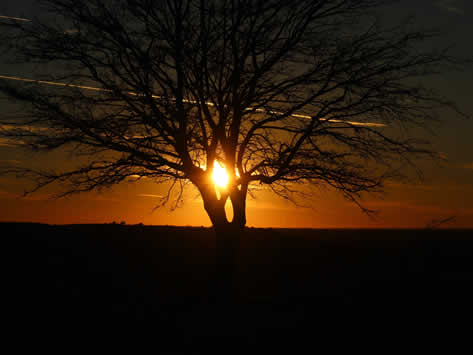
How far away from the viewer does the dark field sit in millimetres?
8453

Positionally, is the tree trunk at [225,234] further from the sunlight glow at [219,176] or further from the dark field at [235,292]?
the dark field at [235,292]

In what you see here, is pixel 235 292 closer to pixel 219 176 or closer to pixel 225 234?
pixel 225 234

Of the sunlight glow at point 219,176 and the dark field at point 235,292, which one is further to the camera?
the sunlight glow at point 219,176

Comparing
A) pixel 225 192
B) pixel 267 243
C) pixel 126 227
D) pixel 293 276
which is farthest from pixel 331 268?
pixel 126 227

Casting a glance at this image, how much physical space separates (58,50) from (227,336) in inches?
280

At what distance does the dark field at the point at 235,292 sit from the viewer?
8453 mm

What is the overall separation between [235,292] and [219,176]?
2.94 meters

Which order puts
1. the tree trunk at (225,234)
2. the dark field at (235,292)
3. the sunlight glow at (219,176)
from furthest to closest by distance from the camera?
the sunlight glow at (219,176), the tree trunk at (225,234), the dark field at (235,292)

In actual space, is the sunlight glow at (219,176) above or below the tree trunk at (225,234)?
above

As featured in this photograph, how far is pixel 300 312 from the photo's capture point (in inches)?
396

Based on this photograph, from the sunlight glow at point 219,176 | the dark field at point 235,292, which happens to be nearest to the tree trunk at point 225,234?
the sunlight glow at point 219,176

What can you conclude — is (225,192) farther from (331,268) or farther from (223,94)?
(331,268)

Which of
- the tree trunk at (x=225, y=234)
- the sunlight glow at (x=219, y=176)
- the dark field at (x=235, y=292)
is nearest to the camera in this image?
the dark field at (x=235, y=292)

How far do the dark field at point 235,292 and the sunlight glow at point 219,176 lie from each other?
8.86ft
